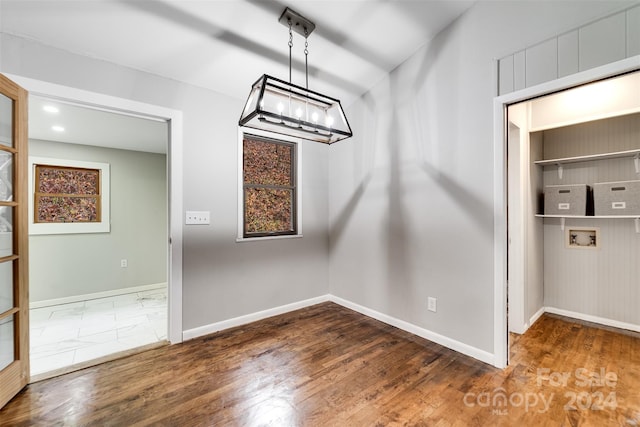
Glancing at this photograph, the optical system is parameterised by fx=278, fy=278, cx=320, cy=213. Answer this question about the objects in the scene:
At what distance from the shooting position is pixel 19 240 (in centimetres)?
186

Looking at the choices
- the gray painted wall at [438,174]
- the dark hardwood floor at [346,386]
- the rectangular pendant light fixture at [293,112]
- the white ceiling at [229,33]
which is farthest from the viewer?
the gray painted wall at [438,174]

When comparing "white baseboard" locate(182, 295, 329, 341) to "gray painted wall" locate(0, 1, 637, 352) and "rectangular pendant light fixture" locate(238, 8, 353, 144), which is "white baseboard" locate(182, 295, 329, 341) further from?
"rectangular pendant light fixture" locate(238, 8, 353, 144)

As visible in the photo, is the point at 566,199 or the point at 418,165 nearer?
the point at 418,165

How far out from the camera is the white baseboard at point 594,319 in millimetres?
2771

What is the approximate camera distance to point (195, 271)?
269 cm

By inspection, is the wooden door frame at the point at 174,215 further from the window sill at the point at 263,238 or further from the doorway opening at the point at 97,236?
the window sill at the point at 263,238

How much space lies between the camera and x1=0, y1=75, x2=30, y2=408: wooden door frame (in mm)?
1834

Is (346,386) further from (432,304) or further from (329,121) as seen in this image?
(329,121)

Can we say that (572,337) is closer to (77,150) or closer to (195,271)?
(195,271)

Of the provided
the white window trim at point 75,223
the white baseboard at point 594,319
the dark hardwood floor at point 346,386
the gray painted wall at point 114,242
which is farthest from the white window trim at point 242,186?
the white baseboard at point 594,319

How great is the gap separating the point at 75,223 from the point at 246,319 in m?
3.02

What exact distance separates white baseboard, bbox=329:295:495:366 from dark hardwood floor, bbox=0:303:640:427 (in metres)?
0.06

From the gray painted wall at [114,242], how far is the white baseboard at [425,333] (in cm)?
332

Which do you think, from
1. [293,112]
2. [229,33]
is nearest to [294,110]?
[293,112]
